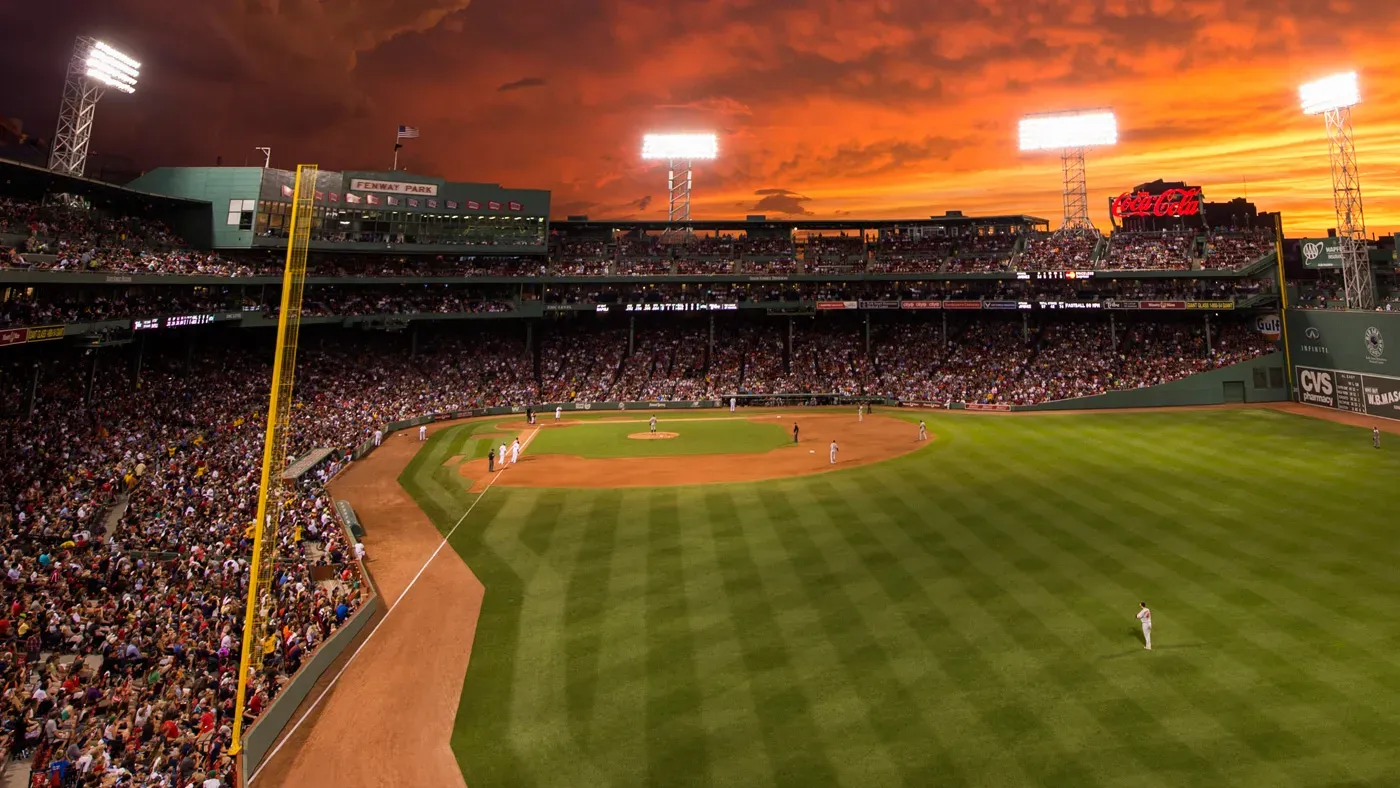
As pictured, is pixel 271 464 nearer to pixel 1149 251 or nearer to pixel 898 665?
pixel 898 665

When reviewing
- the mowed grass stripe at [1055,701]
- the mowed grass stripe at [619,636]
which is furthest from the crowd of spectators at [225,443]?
the mowed grass stripe at [1055,701]

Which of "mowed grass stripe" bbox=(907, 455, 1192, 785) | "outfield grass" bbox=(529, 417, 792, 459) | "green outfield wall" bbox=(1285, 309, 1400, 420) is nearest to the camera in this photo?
"mowed grass stripe" bbox=(907, 455, 1192, 785)

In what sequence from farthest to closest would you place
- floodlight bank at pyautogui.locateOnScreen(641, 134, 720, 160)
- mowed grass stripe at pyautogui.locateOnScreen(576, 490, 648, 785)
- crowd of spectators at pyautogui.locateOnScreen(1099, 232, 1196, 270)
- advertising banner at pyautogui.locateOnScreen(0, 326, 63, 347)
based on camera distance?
floodlight bank at pyautogui.locateOnScreen(641, 134, 720, 160) < crowd of spectators at pyautogui.locateOnScreen(1099, 232, 1196, 270) < advertising banner at pyautogui.locateOnScreen(0, 326, 63, 347) < mowed grass stripe at pyautogui.locateOnScreen(576, 490, 648, 785)

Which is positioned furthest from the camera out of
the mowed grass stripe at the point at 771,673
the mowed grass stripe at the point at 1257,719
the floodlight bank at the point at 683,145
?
the floodlight bank at the point at 683,145

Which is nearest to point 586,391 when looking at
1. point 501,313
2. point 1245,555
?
point 501,313

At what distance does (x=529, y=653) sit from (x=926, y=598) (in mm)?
11495

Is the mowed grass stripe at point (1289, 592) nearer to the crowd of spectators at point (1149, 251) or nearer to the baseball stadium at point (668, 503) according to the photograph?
the baseball stadium at point (668, 503)

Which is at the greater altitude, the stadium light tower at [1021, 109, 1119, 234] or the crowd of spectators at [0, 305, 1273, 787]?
the stadium light tower at [1021, 109, 1119, 234]

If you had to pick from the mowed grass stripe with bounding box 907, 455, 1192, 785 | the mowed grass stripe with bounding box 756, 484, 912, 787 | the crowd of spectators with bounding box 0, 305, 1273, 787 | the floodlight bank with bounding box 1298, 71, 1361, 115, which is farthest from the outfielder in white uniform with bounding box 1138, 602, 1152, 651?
the floodlight bank with bounding box 1298, 71, 1361, 115

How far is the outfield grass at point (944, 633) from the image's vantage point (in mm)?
13961

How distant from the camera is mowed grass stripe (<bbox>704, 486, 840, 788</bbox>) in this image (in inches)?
548

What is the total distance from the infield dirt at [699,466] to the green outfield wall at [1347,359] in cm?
2947

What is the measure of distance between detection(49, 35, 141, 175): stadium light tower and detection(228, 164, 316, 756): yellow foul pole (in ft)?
131

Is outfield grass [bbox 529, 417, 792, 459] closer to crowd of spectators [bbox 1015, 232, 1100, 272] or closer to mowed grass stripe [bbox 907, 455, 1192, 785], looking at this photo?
mowed grass stripe [bbox 907, 455, 1192, 785]
